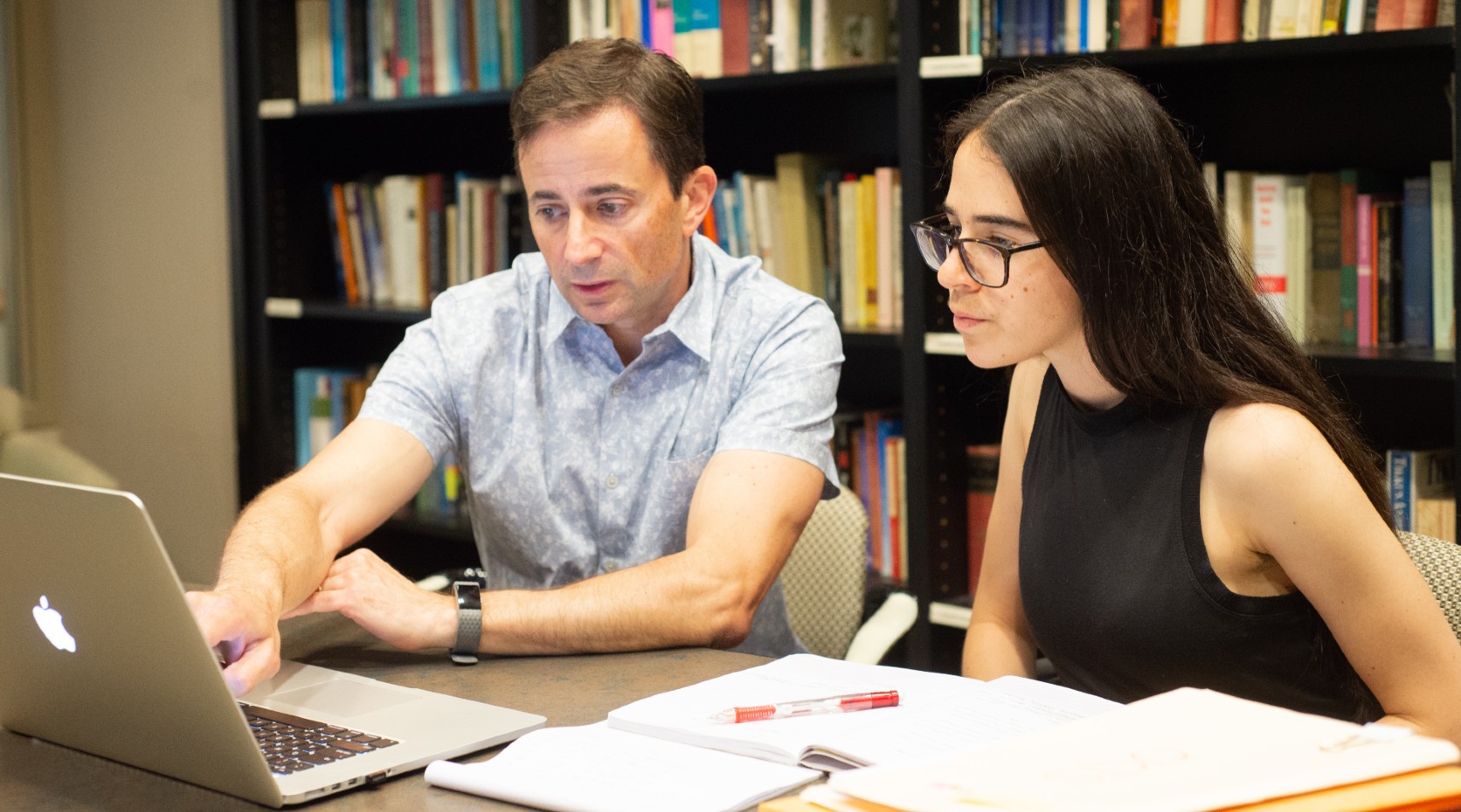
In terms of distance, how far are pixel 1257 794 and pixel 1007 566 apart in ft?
2.63

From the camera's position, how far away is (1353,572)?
119cm

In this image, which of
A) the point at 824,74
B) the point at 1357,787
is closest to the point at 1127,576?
the point at 1357,787

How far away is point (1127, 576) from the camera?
1321mm

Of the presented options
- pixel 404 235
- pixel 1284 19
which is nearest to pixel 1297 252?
pixel 1284 19

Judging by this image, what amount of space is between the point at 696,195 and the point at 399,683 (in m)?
0.81

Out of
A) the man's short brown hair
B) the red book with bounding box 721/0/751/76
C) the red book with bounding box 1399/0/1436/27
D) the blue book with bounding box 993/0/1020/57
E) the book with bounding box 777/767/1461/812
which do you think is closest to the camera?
the book with bounding box 777/767/1461/812

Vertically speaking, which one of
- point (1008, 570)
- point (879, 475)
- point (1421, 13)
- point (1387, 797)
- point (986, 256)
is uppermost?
point (1421, 13)

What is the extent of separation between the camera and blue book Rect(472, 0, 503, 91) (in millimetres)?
2869

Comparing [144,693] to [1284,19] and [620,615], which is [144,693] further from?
[1284,19]

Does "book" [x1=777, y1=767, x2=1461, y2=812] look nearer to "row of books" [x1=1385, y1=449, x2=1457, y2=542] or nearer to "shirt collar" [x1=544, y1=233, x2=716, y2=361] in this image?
"shirt collar" [x1=544, y1=233, x2=716, y2=361]

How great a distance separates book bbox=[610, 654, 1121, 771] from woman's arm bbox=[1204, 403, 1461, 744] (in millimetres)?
235

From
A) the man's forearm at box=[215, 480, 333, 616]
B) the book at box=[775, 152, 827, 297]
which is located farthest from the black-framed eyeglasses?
the book at box=[775, 152, 827, 297]

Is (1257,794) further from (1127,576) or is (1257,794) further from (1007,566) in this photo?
(1007,566)

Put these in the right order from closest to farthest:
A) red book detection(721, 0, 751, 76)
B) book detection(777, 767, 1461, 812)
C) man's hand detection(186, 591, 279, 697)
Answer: book detection(777, 767, 1461, 812) < man's hand detection(186, 591, 279, 697) < red book detection(721, 0, 751, 76)
